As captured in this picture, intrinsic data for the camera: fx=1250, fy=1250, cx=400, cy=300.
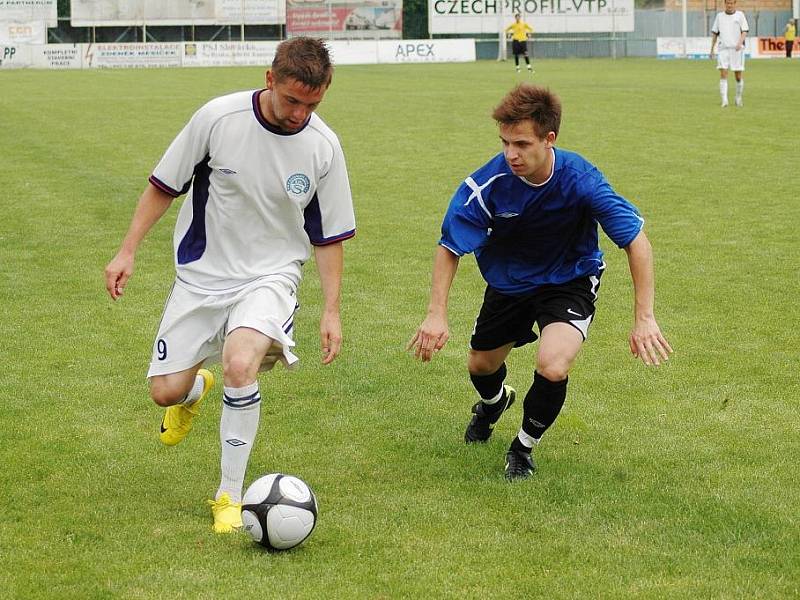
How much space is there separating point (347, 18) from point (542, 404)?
54.9 meters

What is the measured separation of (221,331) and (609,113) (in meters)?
18.8

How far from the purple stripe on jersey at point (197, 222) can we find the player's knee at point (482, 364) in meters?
1.47

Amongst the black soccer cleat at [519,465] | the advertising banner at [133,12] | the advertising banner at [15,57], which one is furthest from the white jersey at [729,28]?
the advertising banner at [133,12]

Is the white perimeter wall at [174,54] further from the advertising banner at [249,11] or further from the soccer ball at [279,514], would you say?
the soccer ball at [279,514]

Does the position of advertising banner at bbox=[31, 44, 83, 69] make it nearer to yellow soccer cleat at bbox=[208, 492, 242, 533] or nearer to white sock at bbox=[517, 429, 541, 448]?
white sock at bbox=[517, 429, 541, 448]

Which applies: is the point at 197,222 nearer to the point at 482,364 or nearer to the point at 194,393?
the point at 194,393

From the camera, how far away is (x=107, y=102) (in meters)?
26.9

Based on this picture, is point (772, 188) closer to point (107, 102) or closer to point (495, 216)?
point (495, 216)

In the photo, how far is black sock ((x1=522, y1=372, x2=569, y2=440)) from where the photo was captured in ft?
18.0

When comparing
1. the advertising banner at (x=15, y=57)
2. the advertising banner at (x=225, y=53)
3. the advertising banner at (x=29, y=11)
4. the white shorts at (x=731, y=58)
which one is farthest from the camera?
the advertising banner at (x=29, y=11)

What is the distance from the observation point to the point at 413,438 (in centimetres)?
619

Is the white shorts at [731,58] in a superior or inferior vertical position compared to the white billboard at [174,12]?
inferior

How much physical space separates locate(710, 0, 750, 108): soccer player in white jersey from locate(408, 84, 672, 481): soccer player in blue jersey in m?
19.3

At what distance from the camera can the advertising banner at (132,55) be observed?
159 feet
